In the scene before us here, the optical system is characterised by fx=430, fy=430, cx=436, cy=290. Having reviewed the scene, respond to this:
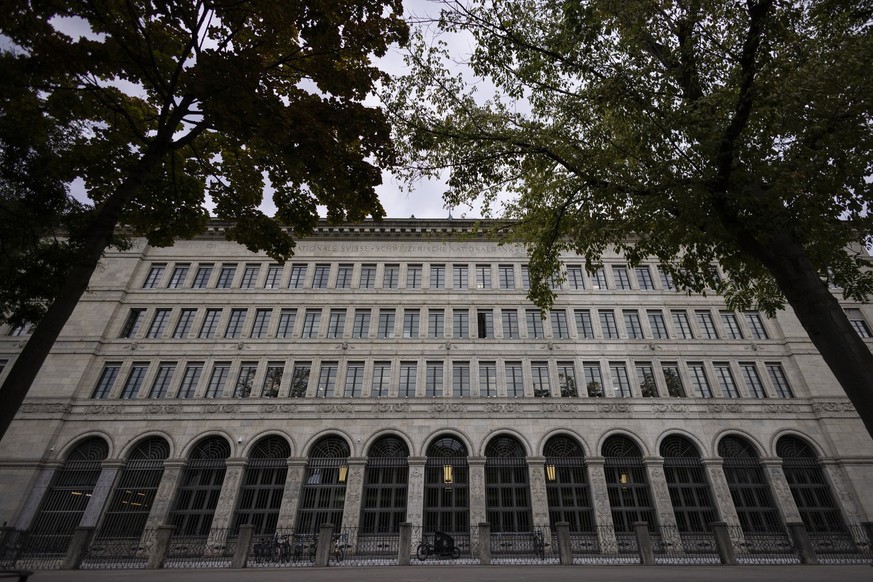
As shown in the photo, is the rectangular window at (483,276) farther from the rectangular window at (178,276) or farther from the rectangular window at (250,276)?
the rectangular window at (178,276)

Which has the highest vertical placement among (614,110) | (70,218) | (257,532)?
(614,110)

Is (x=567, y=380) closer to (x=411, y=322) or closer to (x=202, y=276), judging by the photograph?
(x=411, y=322)

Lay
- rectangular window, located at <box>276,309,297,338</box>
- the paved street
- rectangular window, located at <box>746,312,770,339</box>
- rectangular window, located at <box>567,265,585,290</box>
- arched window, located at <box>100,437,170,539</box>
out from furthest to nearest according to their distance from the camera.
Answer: rectangular window, located at <box>567,265,585,290</box>, rectangular window, located at <box>276,309,297,338</box>, rectangular window, located at <box>746,312,770,339</box>, arched window, located at <box>100,437,170,539</box>, the paved street

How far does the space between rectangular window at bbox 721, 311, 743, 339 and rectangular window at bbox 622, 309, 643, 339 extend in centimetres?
430

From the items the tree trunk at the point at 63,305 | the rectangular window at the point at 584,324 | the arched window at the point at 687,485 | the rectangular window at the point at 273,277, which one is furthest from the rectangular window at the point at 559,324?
the tree trunk at the point at 63,305

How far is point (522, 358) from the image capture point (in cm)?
2169

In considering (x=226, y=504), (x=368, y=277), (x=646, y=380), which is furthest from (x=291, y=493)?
(x=646, y=380)

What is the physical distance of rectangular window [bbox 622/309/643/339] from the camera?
22562 millimetres

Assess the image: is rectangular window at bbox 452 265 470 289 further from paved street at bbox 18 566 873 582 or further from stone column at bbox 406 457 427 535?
paved street at bbox 18 566 873 582

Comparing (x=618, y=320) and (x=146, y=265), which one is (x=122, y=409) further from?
(x=618, y=320)

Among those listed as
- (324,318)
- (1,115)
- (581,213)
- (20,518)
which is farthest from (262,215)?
(20,518)

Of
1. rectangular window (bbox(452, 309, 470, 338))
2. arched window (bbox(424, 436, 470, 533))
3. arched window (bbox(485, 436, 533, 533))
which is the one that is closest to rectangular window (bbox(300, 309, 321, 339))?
rectangular window (bbox(452, 309, 470, 338))

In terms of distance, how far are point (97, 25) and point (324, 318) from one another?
16.6 m

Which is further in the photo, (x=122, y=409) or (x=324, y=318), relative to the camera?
(x=324, y=318)
